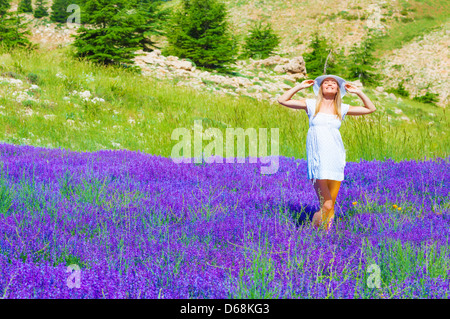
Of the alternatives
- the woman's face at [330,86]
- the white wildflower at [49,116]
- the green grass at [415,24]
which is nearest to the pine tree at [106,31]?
the white wildflower at [49,116]

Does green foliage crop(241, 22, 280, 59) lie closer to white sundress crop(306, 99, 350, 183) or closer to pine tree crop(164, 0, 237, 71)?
A: pine tree crop(164, 0, 237, 71)

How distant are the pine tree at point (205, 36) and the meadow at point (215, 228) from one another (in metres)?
15.4

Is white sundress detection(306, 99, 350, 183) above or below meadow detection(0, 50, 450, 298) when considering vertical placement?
above

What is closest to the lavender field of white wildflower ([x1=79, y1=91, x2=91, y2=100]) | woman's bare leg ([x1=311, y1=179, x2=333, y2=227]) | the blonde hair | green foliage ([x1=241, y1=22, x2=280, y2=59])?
woman's bare leg ([x1=311, y1=179, x2=333, y2=227])

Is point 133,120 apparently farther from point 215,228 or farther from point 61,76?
point 215,228

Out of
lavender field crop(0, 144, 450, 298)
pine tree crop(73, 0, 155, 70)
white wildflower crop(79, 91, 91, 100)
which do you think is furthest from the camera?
pine tree crop(73, 0, 155, 70)

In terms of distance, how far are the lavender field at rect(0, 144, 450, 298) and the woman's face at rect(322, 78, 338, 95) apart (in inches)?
47.0

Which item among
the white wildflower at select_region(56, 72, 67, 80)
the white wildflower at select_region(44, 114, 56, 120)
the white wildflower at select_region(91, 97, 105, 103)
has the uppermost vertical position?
the white wildflower at select_region(56, 72, 67, 80)

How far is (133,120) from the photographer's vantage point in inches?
380

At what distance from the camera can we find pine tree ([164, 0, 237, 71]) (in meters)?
21.0

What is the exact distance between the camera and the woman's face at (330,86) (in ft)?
11.0
